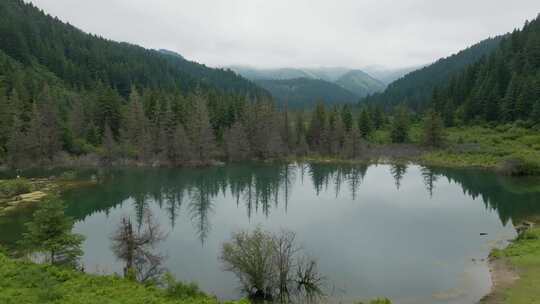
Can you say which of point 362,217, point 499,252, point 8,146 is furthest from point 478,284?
point 8,146

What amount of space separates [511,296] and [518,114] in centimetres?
10494

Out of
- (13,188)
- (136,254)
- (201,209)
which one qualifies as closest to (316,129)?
(201,209)

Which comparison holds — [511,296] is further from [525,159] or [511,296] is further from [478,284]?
[525,159]

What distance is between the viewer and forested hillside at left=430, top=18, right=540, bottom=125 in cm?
11125

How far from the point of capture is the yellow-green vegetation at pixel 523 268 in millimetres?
24406

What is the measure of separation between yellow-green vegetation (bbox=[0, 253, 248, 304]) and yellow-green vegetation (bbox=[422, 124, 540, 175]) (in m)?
72.7

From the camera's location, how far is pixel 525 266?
29125 millimetres

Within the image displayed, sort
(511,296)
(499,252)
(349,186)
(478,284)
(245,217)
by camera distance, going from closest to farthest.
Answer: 1. (511,296)
2. (478,284)
3. (499,252)
4. (245,217)
5. (349,186)

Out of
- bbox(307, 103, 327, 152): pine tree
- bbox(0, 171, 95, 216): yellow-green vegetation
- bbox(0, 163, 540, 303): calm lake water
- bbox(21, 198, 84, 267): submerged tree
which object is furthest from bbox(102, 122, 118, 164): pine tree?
bbox(21, 198, 84, 267): submerged tree

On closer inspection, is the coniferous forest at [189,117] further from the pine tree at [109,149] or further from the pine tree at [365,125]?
the pine tree at [365,125]

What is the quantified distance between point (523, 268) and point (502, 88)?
113 metres

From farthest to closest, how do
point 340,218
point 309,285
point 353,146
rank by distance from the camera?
1. point 353,146
2. point 340,218
3. point 309,285

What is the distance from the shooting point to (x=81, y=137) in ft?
325

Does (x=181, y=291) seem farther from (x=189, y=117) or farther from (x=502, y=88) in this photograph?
(x=502, y=88)
